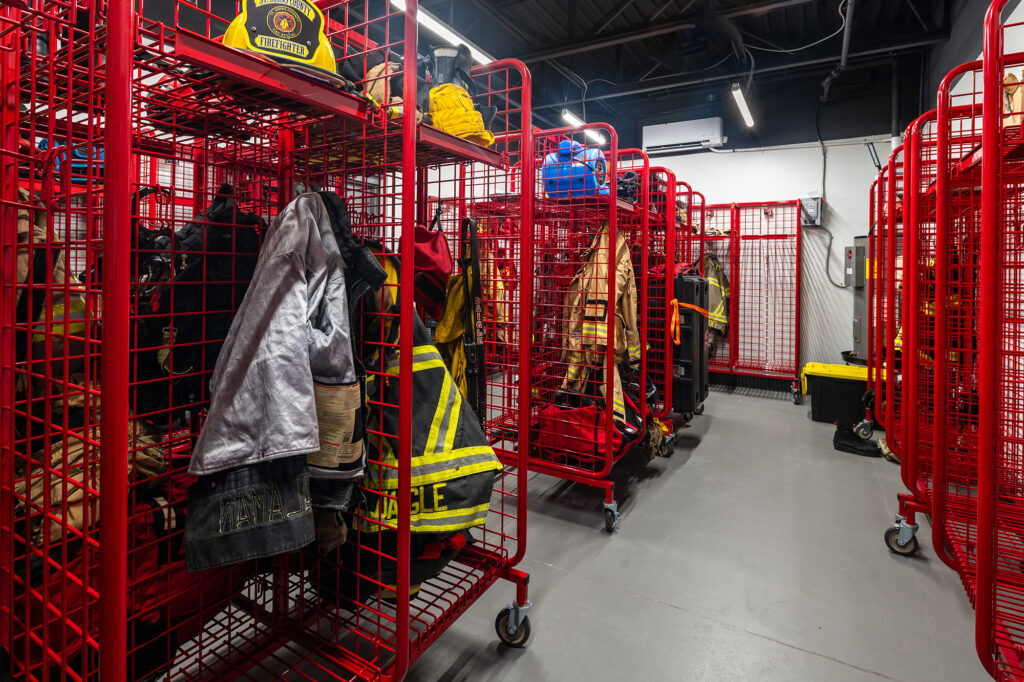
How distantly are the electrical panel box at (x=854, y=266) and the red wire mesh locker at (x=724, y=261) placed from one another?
1.30m

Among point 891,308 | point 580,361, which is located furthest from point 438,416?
point 891,308

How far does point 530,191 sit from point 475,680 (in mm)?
1820

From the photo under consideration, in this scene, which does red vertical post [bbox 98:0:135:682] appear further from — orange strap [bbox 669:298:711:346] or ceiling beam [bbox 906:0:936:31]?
ceiling beam [bbox 906:0:936:31]

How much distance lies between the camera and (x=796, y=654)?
2.13m

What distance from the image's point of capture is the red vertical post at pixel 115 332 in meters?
0.95

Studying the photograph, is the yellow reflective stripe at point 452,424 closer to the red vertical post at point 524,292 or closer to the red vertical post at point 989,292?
the red vertical post at point 524,292

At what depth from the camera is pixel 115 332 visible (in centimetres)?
96

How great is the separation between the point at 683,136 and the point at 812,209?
2.06 meters

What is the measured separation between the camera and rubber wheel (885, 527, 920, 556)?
2889mm

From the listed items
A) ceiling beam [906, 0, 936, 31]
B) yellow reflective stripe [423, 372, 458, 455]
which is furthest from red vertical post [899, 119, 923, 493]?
ceiling beam [906, 0, 936, 31]

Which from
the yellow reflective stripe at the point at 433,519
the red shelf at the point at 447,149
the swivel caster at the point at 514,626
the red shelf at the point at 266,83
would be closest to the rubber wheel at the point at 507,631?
the swivel caster at the point at 514,626

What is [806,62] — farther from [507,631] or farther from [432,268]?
[507,631]

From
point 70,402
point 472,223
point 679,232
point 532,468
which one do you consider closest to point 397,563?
point 70,402

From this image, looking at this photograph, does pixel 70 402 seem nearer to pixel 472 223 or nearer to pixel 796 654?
pixel 472 223
